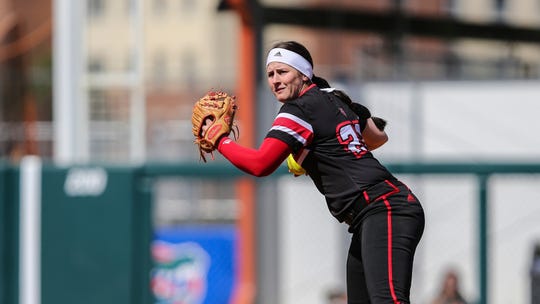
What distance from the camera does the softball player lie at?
5523 millimetres

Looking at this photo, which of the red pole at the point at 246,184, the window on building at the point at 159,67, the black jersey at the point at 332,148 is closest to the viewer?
the black jersey at the point at 332,148

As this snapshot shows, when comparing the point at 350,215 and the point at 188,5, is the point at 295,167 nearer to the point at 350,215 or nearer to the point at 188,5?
the point at 350,215

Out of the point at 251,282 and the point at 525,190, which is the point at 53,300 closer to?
the point at 251,282

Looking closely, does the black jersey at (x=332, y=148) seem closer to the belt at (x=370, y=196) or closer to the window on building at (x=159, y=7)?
the belt at (x=370, y=196)

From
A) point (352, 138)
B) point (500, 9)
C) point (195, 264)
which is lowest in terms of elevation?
point (195, 264)

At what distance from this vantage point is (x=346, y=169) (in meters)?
5.63

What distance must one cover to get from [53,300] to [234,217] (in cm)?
619

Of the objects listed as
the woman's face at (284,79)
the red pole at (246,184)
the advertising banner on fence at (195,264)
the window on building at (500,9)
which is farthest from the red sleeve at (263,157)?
the window on building at (500,9)

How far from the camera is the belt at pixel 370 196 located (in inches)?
223

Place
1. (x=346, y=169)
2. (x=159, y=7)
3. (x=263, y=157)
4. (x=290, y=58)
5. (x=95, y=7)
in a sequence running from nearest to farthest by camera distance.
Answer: (x=263, y=157) < (x=290, y=58) < (x=346, y=169) < (x=95, y=7) < (x=159, y=7)

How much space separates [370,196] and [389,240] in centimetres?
22

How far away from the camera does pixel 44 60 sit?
2608 cm

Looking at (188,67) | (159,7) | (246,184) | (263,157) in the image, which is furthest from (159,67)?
(263,157)

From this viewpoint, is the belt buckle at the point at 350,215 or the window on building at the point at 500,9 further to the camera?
the window on building at the point at 500,9
